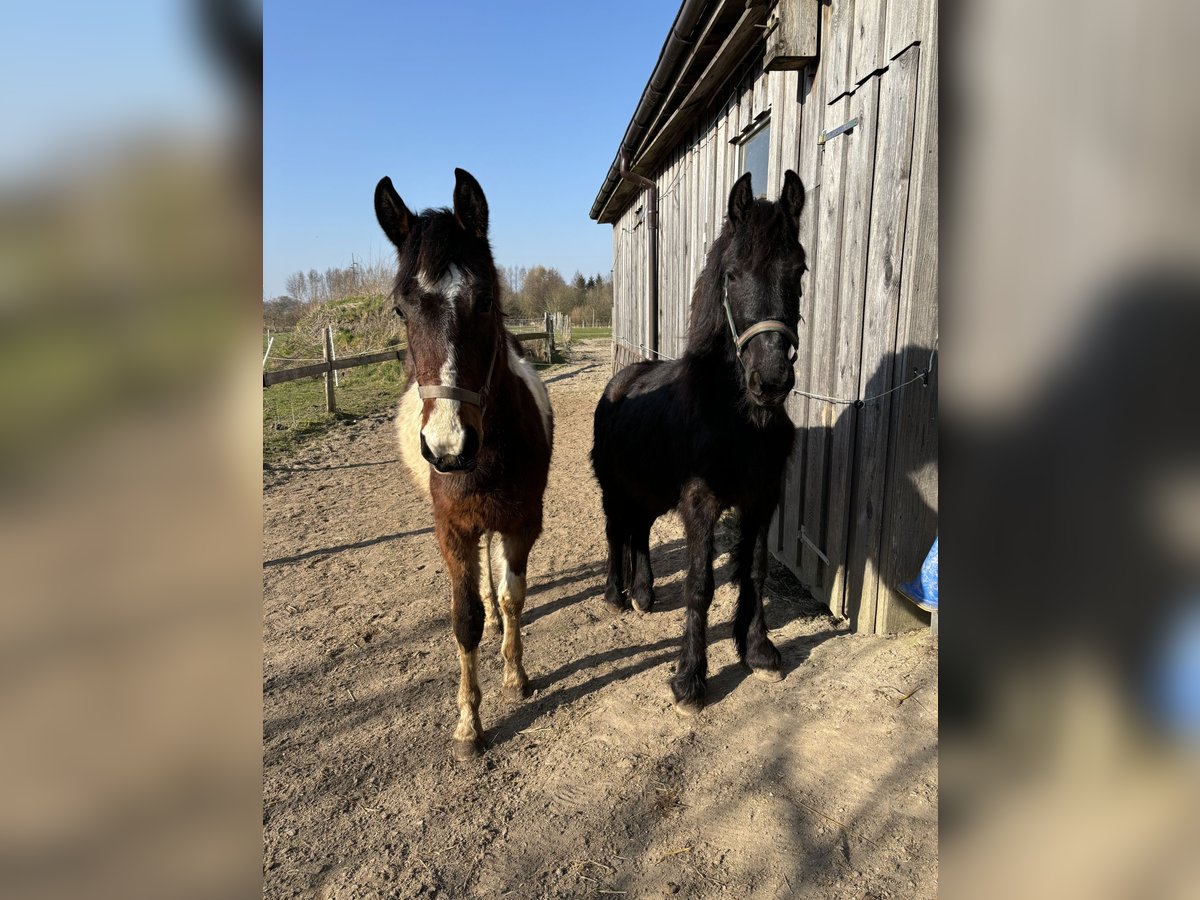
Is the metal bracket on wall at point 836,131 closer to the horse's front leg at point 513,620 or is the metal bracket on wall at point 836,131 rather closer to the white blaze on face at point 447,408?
the white blaze on face at point 447,408

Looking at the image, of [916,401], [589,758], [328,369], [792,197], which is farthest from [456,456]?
[328,369]

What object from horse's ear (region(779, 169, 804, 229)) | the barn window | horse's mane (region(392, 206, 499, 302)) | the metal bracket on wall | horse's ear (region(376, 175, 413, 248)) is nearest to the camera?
horse's mane (region(392, 206, 499, 302))

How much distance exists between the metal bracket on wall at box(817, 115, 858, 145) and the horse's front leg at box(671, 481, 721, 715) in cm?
217

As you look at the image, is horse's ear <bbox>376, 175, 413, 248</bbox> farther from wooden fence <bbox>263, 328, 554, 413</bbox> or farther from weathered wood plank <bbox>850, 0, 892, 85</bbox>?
wooden fence <bbox>263, 328, 554, 413</bbox>

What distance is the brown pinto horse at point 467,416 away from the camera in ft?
7.52

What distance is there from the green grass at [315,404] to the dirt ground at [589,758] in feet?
13.2

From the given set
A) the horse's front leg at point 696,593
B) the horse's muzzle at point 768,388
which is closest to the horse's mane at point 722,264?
the horse's muzzle at point 768,388

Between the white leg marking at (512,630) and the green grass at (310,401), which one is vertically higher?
the green grass at (310,401)

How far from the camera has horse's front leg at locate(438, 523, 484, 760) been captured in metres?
2.94

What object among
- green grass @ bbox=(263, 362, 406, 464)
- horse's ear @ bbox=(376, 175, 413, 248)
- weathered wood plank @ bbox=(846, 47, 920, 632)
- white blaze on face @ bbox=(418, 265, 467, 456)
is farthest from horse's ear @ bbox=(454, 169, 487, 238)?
green grass @ bbox=(263, 362, 406, 464)
